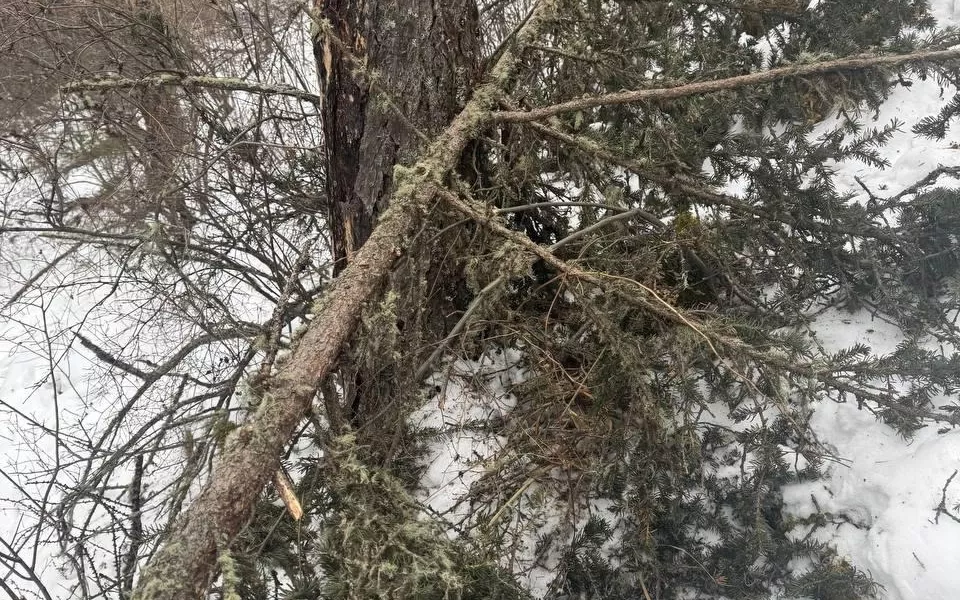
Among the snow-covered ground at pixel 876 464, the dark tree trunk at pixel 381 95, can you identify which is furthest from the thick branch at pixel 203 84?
the snow-covered ground at pixel 876 464

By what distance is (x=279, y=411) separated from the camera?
1.23 metres

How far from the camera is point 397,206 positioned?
1757mm

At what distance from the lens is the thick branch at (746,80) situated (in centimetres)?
144

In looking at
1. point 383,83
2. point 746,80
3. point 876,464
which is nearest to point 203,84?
point 383,83

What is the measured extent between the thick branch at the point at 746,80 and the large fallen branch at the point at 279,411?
0.39 m

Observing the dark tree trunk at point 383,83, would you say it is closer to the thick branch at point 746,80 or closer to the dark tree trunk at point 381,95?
the dark tree trunk at point 381,95

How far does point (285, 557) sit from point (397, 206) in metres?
1.17

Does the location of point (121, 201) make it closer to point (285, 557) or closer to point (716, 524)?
point (285, 557)

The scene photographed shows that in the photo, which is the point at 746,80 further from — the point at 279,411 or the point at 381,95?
the point at 279,411

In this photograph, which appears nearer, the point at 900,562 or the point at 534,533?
the point at 900,562

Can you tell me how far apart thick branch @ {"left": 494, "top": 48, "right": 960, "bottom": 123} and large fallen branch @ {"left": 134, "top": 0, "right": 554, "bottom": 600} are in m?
0.39

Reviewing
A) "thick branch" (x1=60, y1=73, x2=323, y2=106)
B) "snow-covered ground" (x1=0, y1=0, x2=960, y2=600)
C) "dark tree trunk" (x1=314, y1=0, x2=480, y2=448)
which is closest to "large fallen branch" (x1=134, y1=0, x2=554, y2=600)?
"dark tree trunk" (x1=314, y1=0, x2=480, y2=448)

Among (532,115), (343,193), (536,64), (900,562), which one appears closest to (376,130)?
(343,193)

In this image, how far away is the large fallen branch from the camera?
990 mm
